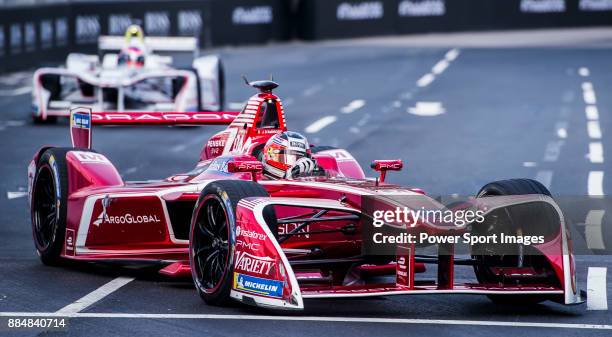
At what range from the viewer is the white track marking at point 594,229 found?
1310cm

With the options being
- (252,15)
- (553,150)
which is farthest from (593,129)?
(252,15)

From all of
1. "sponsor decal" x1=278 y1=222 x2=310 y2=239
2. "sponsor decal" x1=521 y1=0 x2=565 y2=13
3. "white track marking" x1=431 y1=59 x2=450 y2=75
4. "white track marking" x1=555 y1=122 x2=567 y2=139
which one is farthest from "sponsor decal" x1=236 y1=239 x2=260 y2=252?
"sponsor decal" x1=521 y1=0 x2=565 y2=13

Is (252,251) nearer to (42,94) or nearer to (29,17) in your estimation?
(42,94)

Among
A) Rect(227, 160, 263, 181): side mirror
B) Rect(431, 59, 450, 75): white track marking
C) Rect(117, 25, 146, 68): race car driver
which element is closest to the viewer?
Rect(227, 160, 263, 181): side mirror

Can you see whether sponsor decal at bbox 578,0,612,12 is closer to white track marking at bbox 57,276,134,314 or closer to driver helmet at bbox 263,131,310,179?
driver helmet at bbox 263,131,310,179

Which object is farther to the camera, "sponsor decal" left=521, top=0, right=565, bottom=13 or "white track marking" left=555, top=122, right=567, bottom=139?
"sponsor decal" left=521, top=0, right=565, bottom=13

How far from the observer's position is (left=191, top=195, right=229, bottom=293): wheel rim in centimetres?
1003

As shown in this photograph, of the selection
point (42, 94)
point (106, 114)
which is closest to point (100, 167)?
point (106, 114)

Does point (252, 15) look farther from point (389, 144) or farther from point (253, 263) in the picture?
point (253, 263)

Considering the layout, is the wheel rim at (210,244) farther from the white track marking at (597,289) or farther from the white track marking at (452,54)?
the white track marking at (452,54)

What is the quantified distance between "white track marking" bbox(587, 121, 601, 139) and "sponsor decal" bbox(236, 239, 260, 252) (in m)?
14.0

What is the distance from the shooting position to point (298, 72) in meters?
35.3

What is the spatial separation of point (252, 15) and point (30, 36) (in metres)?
11.7

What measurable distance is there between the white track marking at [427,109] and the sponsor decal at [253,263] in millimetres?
16707
